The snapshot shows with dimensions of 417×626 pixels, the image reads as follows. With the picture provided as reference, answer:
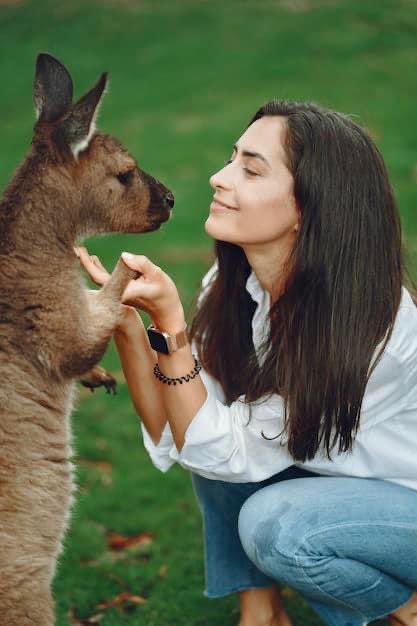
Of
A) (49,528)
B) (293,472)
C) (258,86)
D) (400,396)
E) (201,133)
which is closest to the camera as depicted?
(49,528)

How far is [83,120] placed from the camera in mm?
2645

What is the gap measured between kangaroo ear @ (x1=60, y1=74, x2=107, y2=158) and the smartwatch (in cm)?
53

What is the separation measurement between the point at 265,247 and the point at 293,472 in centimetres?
72

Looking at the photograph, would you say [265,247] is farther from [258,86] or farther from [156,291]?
[258,86]

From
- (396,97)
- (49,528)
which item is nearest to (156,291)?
(49,528)

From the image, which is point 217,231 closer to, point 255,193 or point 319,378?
point 255,193

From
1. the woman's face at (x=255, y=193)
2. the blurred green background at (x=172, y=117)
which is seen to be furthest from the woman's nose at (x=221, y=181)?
the blurred green background at (x=172, y=117)

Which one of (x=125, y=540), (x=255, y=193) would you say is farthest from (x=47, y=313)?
(x=125, y=540)

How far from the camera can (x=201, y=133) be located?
885 cm

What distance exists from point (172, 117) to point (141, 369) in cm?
676

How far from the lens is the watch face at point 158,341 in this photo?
9.13 ft

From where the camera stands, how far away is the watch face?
9.13 feet

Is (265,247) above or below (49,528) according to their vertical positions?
above

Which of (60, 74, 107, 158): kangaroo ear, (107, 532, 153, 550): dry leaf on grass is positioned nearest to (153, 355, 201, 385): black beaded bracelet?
(60, 74, 107, 158): kangaroo ear
